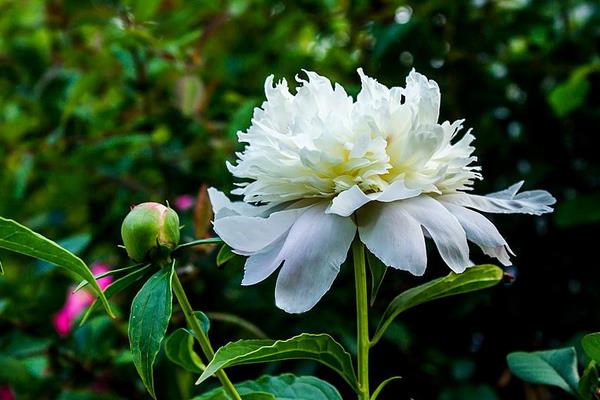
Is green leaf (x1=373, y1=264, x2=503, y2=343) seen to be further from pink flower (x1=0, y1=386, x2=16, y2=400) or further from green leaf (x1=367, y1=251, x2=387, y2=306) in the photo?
pink flower (x1=0, y1=386, x2=16, y2=400)

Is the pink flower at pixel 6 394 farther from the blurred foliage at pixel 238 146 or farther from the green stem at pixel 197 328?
the green stem at pixel 197 328

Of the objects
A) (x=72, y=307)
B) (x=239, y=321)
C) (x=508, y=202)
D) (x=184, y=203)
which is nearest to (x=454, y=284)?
(x=508, y=202)

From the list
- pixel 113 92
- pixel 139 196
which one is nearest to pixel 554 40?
pixel 139 196

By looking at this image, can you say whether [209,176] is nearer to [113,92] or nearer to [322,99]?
[113,92]

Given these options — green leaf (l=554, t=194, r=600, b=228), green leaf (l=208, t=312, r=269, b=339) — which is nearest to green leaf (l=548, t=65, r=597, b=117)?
green leaf (l=554, t=194, r=600, b=228)

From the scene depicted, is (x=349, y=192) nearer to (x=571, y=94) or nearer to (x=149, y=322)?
(x=149, y=322)
